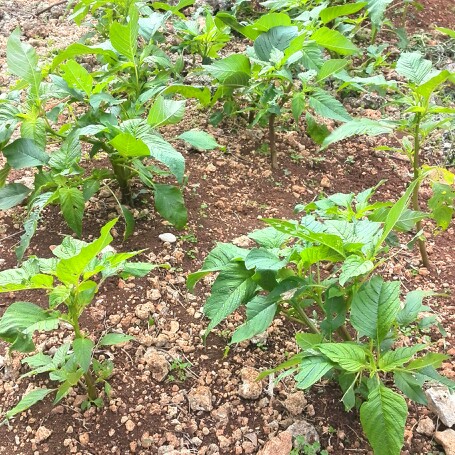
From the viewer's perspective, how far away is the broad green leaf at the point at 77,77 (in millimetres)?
2092

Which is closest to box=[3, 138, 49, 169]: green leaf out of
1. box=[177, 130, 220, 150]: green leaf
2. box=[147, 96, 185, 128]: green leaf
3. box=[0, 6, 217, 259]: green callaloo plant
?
box=[0, 6, 217, 259]: green callaloo plant

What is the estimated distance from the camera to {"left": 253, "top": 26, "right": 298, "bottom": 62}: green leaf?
2414mm

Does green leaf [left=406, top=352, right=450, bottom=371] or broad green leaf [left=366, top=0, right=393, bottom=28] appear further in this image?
broad green leaf [left=366, top=0, right=393, bottom=28]

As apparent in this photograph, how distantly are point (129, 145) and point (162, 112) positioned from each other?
0.60ft

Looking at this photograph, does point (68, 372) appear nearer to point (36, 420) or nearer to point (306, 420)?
point (36, 420)

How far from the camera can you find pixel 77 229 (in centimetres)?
197

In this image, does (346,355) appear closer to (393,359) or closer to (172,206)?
(393,359)

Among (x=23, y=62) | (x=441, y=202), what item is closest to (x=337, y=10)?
(x=441, y=202)

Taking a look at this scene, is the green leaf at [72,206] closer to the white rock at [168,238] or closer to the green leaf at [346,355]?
the white rock at [168,238]

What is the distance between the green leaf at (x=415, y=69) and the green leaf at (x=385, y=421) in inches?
44.2

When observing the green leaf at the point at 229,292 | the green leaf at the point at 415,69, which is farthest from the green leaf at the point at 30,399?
the green leaf at the point at 415,69

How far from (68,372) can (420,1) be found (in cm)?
359

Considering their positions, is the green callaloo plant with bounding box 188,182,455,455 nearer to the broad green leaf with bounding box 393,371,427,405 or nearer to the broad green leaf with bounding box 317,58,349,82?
the broad green leaf with bounding box 393,371,427,405

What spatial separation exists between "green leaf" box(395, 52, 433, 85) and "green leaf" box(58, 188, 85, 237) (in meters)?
1.18
